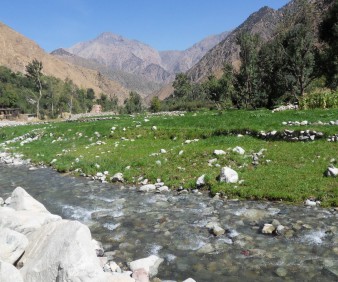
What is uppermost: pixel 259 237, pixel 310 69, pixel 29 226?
pixel 310 69

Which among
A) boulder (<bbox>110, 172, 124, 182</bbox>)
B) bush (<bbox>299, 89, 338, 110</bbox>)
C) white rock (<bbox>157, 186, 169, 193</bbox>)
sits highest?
bush (<bbox>299, 89, 338, 110</bbox>)

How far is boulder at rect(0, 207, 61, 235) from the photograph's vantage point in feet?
30.1

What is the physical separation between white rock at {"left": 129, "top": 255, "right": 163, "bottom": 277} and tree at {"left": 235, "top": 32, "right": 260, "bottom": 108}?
50.9 metres

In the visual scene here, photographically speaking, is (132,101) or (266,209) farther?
(132,101)

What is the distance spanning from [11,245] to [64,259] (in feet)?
5.70

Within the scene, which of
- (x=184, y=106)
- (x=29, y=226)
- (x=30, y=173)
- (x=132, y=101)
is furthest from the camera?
(x=132, y=101)

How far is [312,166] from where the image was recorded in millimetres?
16641

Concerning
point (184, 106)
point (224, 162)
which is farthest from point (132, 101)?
point (224, 162)

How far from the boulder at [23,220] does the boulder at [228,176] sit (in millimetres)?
8315

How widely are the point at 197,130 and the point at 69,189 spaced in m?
12.2

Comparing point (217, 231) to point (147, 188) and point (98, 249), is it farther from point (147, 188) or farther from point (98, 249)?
point (147, 188)

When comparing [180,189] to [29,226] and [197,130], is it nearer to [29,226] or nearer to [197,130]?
[29,226]

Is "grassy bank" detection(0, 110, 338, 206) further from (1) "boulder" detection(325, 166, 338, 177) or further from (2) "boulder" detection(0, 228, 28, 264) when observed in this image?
(2) "boulder" detection(0, 228, 28, 264)

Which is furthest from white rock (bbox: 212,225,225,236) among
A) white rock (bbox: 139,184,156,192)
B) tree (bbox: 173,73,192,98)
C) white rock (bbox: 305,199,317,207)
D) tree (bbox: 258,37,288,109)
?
tree (bbox: 173,73,192,98)
